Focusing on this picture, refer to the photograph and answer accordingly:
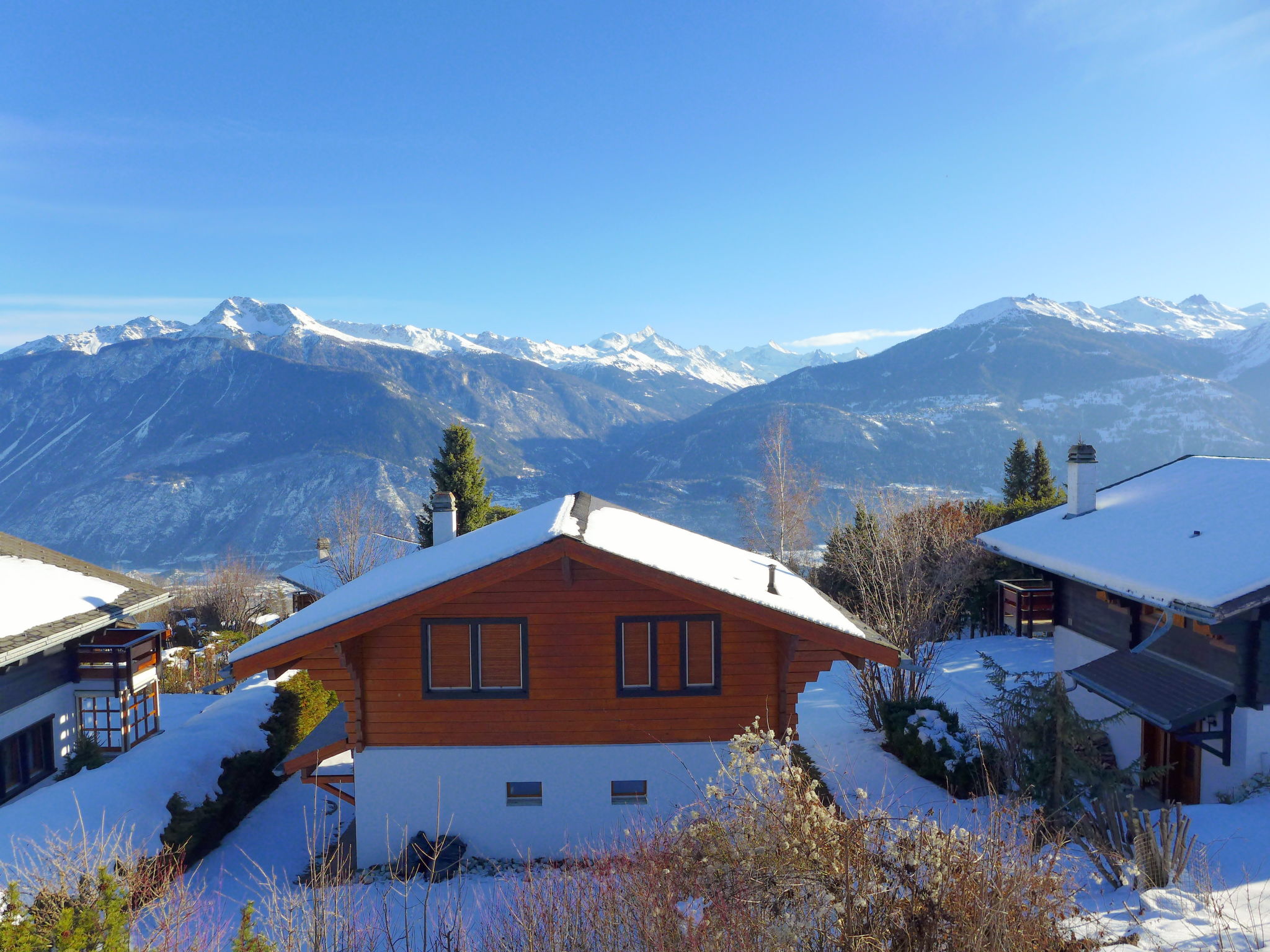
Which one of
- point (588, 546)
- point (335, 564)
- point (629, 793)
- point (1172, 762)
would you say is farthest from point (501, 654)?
point (335, 564)

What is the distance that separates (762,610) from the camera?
10461 millimetres

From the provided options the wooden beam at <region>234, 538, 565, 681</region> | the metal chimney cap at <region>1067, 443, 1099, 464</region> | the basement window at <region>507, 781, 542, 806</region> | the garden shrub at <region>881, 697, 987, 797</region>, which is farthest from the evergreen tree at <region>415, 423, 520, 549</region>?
the metal chimney cap at <region>1067, 443, 1099, 464</region>

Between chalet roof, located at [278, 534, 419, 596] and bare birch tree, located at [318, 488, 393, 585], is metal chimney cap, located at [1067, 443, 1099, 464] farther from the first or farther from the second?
bare birch tree, located at [318, 488, 393, 585]

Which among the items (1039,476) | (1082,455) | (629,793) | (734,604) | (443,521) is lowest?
(629,793)

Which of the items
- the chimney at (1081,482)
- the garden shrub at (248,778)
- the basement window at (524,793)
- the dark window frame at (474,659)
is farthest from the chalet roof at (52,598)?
the chimney at (1081,482)

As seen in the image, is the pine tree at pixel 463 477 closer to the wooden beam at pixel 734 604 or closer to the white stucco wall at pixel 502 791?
the white stucco wall at pixel 502 791

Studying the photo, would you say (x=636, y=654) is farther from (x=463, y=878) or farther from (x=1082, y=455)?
(x=1082, y=455)

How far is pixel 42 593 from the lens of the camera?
15.5 m

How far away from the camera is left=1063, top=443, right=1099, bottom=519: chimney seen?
56.3 feet

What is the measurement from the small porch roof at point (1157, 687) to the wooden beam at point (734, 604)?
500 centimetres

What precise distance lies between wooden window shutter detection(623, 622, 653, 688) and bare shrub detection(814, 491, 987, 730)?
12.5ft

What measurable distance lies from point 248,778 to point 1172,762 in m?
17.3

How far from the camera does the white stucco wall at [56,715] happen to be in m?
13.5

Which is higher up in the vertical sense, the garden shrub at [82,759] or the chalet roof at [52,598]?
the chalet roof at [52,598]
